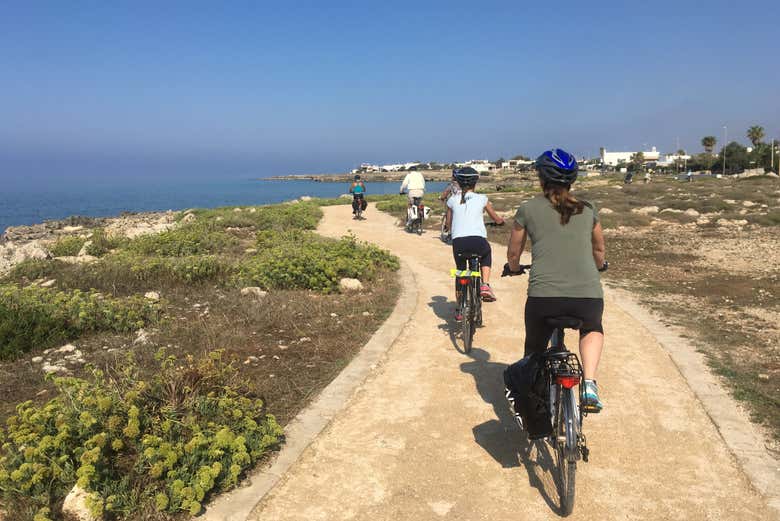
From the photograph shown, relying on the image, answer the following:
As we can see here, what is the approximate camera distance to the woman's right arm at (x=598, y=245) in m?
3.78

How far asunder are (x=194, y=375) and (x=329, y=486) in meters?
1.60

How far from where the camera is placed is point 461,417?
16.1ft

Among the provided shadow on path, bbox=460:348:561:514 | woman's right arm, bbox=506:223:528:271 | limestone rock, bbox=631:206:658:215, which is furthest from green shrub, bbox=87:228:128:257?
limestone rock, bbox=631:206:658:215

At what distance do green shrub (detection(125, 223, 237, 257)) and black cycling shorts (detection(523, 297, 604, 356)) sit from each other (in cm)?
1099

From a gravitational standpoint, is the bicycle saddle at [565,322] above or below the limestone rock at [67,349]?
above

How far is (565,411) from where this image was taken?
354 centimetres

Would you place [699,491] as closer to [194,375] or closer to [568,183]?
[568,183]

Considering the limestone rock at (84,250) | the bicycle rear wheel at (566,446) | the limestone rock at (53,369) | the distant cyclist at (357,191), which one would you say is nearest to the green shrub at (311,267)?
the limestone rock at (53,369)

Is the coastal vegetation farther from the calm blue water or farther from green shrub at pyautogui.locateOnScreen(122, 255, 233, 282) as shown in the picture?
the calm blue water

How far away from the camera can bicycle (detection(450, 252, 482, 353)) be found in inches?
258

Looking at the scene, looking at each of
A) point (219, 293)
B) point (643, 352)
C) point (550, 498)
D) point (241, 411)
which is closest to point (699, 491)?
point (550, 498)

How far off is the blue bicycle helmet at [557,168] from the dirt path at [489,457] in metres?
2.08

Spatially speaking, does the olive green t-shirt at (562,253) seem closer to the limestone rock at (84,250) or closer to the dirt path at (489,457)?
the dirt path at (489,457)

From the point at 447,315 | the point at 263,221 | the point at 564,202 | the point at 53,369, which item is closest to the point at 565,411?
the point at 564,202
